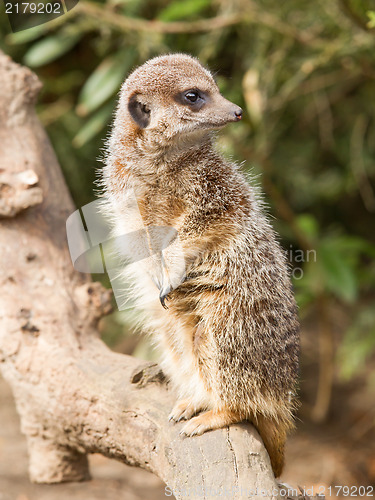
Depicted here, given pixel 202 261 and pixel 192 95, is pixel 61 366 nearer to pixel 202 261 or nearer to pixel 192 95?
pixel 202 261

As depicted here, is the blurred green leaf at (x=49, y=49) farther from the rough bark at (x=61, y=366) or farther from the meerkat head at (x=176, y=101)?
the meerkat head at (x=176, y=101)

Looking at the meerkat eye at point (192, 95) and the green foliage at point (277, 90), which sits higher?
the meerkat eye at point (192, 95)

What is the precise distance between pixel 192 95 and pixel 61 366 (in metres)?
1.05

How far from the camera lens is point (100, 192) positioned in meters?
2.34

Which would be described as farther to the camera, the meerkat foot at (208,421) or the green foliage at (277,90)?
the green foliage at (277,90)

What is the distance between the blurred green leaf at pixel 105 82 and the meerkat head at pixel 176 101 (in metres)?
1.52

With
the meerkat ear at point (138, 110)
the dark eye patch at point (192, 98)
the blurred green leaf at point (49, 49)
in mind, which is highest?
the dark eye patch at point (192, 98)

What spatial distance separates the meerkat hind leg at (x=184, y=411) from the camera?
6.07 feet

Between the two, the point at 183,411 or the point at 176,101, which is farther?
the point at 176,101

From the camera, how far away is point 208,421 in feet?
5.93

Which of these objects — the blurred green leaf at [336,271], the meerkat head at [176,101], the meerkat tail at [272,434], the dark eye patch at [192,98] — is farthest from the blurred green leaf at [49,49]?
the meerkat tail at [272,434]

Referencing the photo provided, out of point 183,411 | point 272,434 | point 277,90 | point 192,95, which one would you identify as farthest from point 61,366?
point 277,90

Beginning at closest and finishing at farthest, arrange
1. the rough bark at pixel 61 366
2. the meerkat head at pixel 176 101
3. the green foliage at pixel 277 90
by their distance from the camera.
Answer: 1. the rough bark at pixel 61 366
2. the meerkat head at pixel 176 101
3. the green foliage at pixel 277 90

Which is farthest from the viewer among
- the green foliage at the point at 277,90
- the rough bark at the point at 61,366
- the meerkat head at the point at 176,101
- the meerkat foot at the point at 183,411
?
the green foliage at the point at 277,90
